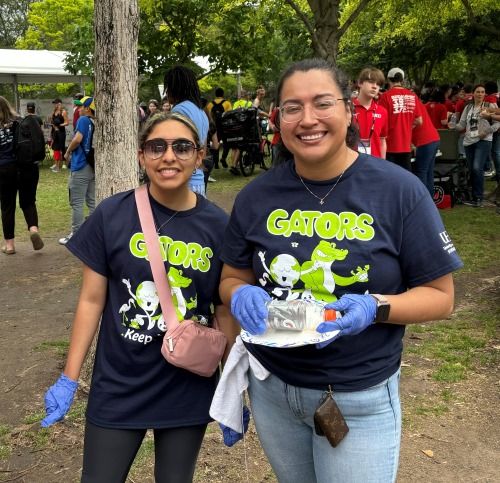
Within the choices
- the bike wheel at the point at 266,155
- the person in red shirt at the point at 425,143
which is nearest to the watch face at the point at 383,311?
the person in red shirt at the point at 425,143

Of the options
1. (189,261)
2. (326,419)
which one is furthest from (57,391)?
(326,419)

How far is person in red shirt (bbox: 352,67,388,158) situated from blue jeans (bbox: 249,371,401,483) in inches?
207

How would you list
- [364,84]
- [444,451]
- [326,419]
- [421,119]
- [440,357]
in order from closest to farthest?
1. [326,419]
2. [444,451]
3. [440,357]
4. [364,84]
5. [421,119]

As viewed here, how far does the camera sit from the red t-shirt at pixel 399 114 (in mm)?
9070

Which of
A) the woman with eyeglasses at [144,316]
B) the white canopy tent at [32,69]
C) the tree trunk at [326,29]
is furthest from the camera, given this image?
the white canopy tent at [32,69]

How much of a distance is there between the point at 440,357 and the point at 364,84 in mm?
3361

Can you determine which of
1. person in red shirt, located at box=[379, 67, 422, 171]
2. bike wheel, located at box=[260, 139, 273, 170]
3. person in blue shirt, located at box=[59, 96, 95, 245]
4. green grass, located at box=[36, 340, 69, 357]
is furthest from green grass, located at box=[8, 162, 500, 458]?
bike wheel, located at box=[260, 139, 273, 170]

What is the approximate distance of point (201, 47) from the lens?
1585cm

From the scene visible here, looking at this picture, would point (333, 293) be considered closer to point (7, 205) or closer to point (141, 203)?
point (141, 203)

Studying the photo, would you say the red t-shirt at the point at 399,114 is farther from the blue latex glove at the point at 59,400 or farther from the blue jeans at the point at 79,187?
the blue latex glove at the point at 59,400

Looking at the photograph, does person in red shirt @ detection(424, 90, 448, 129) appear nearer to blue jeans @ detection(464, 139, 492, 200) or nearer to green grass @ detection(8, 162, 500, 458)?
blue jeans @ detection(464, 139, 492, 200)

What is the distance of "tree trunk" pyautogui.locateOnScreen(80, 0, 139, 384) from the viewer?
13.6 feet

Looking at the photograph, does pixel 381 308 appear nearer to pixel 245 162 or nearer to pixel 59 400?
pixel 59 400

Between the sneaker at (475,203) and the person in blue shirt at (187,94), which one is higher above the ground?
the person in blue shirt at (187,94)
